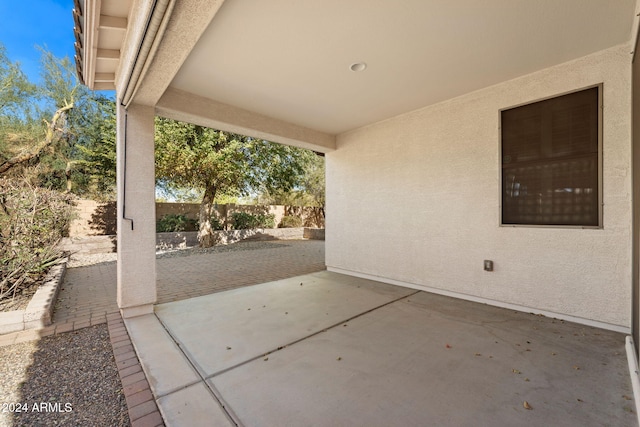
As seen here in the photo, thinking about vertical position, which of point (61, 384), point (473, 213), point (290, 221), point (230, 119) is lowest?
point (61, 384)

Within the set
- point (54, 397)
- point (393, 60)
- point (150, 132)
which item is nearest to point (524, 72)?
point (393, 60)

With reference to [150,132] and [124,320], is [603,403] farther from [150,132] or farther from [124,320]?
[150,132]

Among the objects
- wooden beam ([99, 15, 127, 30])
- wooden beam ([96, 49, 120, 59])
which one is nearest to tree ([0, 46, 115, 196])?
wooden beam ([96, 49, 120, 59])

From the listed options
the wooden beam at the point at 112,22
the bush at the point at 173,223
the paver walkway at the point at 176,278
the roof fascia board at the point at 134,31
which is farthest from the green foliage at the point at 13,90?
the wooden beam at the point at 112,22

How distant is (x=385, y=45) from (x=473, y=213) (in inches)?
104

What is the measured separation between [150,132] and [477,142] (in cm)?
460

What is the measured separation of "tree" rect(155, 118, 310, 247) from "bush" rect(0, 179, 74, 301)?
130 inches

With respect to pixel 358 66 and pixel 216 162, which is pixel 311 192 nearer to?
pixel 216 162

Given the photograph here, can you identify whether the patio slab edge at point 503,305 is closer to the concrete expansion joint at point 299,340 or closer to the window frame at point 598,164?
the concrete expansion joint at point 299,340

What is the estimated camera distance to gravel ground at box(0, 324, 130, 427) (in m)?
1.85

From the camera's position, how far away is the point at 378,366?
93.8 inches

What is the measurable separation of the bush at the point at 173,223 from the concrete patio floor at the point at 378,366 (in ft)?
23.6

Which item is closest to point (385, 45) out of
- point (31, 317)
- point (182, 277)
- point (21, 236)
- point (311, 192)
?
point (31, 317)

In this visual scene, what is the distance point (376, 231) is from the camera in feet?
17.4
